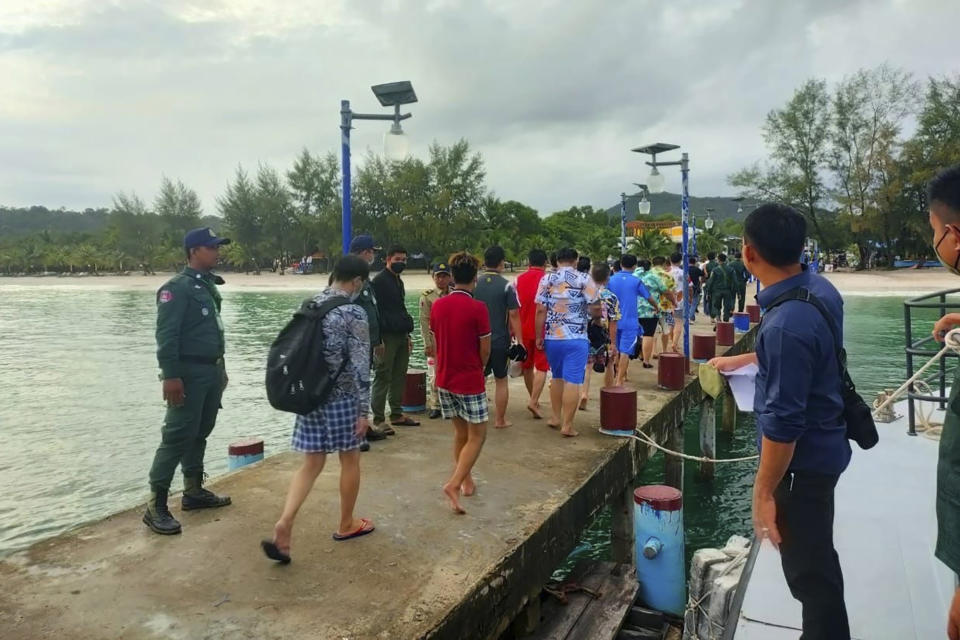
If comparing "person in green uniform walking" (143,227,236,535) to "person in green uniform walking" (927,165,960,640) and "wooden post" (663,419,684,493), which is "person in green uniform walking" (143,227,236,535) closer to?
"person in green uniform walking" (927,165,960,640)

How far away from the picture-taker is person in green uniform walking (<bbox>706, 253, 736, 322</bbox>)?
57.3 feet

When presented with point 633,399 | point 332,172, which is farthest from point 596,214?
point 633,399

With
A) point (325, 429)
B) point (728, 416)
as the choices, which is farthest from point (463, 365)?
point (728, 416)

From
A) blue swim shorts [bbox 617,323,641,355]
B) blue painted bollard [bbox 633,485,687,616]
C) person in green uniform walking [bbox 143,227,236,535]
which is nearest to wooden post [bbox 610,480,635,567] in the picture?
blue painted bollard [bbox 633,485,687,616]

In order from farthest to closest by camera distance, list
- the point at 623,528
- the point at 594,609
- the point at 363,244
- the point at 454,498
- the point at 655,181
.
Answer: the point at 655,181 < the point at 623,528 < the point at 363,244 < the point at 594,609 < the point at 454,498

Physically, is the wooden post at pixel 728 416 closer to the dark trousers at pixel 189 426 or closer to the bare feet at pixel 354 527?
the bare feet at pixel 354 527

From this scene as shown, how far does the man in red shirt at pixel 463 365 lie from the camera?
14.5 ft

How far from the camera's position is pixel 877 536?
13.3 feet

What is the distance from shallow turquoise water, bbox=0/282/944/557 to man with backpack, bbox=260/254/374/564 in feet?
14.9

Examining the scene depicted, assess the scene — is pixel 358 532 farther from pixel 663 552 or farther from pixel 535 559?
pixel 663 552

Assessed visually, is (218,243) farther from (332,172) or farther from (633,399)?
(332,172)

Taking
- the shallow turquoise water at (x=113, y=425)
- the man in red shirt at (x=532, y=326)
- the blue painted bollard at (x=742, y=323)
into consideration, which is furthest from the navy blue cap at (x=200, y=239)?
the blue painted bollard at (x=742, y=323)

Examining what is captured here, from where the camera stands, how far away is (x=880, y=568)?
3.68 m

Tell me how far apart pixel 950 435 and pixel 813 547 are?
64cm
